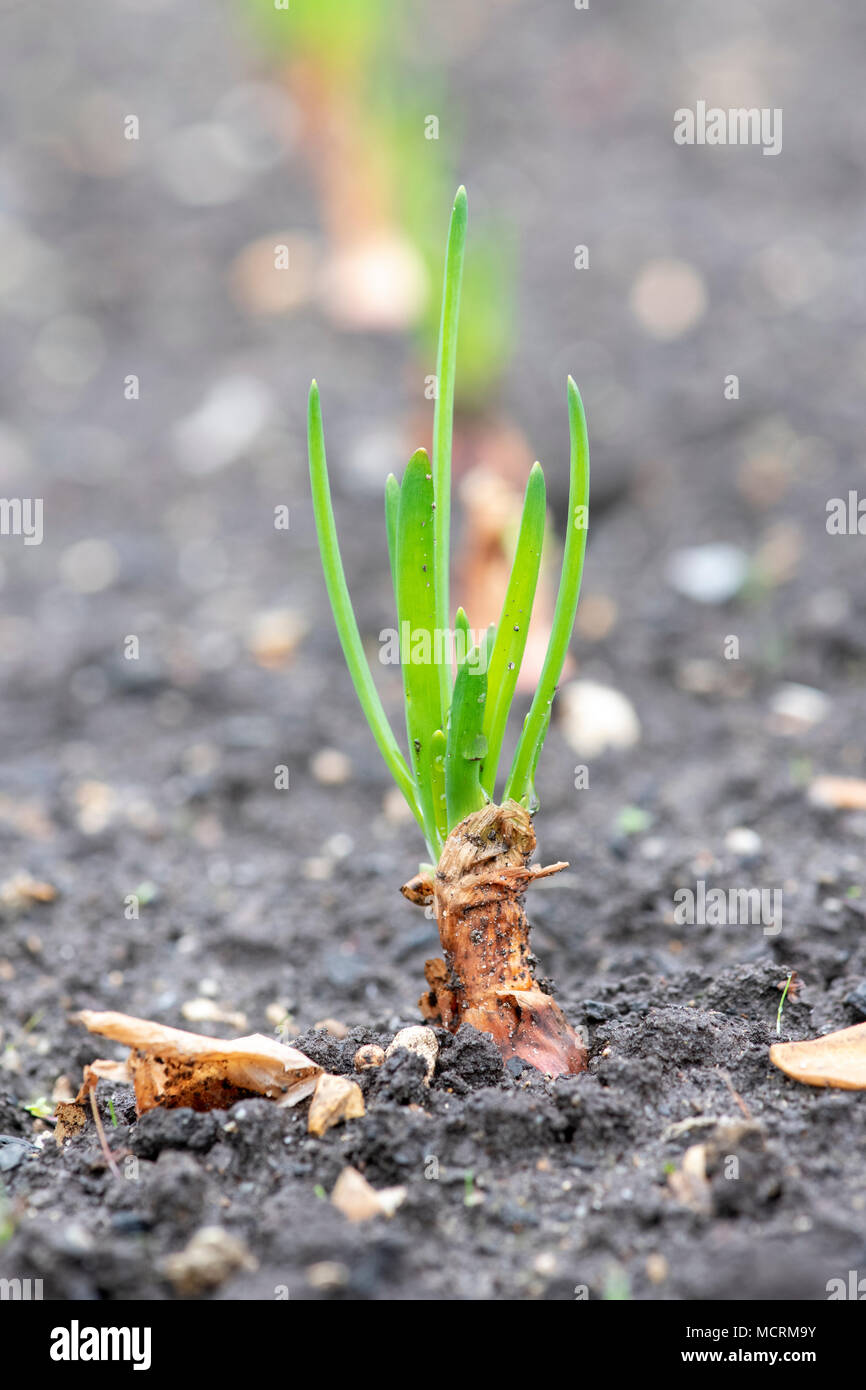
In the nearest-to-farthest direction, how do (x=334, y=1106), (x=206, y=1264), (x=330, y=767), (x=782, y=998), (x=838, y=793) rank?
1. (x=206, y=1264)
2. (x=334, y=1106)
3. (x=782, y=998)
4. (x=838, y=793)
5. (x=330, y=767)

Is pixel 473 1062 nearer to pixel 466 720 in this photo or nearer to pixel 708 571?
pixel 466 720

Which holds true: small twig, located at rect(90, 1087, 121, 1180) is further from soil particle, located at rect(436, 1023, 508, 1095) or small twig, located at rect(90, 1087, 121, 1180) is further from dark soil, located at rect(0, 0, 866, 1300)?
soil particle, located at rect(436, 1023, 508, 1095)

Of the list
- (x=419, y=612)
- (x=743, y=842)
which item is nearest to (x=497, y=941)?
(x=419, y=612)

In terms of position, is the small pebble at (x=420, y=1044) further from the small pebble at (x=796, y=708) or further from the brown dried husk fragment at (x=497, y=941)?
the small pebble at (x=796, y=708)

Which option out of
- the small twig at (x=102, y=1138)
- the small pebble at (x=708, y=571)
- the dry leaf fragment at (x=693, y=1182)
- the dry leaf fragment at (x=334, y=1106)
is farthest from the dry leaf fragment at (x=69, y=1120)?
the small pebble at (x=708, y=571)

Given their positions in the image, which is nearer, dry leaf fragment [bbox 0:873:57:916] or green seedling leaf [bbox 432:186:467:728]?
green seedling leaf [bbox 432:186:467:728]

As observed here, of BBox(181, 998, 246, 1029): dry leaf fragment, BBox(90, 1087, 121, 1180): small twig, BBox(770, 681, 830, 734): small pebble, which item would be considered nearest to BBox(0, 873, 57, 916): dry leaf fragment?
BBox(181, 998, 246, 1029): dry leaf fragment
